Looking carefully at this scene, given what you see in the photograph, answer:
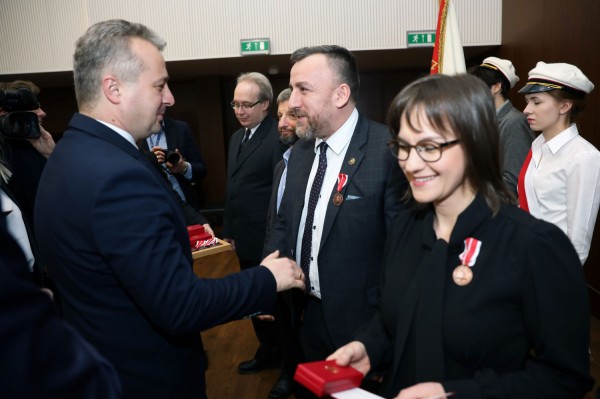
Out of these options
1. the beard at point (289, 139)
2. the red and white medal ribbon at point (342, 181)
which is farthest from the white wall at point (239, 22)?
the red and white medal ribbon at point (342, 181)

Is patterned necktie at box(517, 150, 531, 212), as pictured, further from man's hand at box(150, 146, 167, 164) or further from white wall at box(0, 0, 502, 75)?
white wall at box(0, 0, 502, 75)

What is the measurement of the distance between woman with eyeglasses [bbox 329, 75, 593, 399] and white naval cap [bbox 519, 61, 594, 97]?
181 cm

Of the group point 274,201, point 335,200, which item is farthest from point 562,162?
point 274,201

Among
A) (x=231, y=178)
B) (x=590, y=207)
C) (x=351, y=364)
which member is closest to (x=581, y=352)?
(x=351, y=364)

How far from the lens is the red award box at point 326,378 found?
1098 mm

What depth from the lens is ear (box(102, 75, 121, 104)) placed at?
4.53ft

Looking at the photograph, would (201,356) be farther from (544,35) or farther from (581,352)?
(544,35)

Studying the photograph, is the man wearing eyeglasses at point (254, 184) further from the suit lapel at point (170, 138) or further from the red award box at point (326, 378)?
the red award box at point (326, 378)

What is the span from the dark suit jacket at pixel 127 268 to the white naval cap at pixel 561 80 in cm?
215

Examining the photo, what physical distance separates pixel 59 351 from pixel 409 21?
5910mm

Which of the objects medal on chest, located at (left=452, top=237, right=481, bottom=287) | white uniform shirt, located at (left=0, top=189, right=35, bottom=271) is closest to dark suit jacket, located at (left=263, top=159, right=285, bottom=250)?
white uniform shirt, located at (left=0, top=189, right=35, bottom=271)

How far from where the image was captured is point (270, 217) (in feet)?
9.05

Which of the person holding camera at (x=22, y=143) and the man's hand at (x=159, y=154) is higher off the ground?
the person holding camera at (x=22, y=143)

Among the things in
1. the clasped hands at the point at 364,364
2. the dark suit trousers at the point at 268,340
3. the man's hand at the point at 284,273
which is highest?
the man's hand at the point at 284,273
